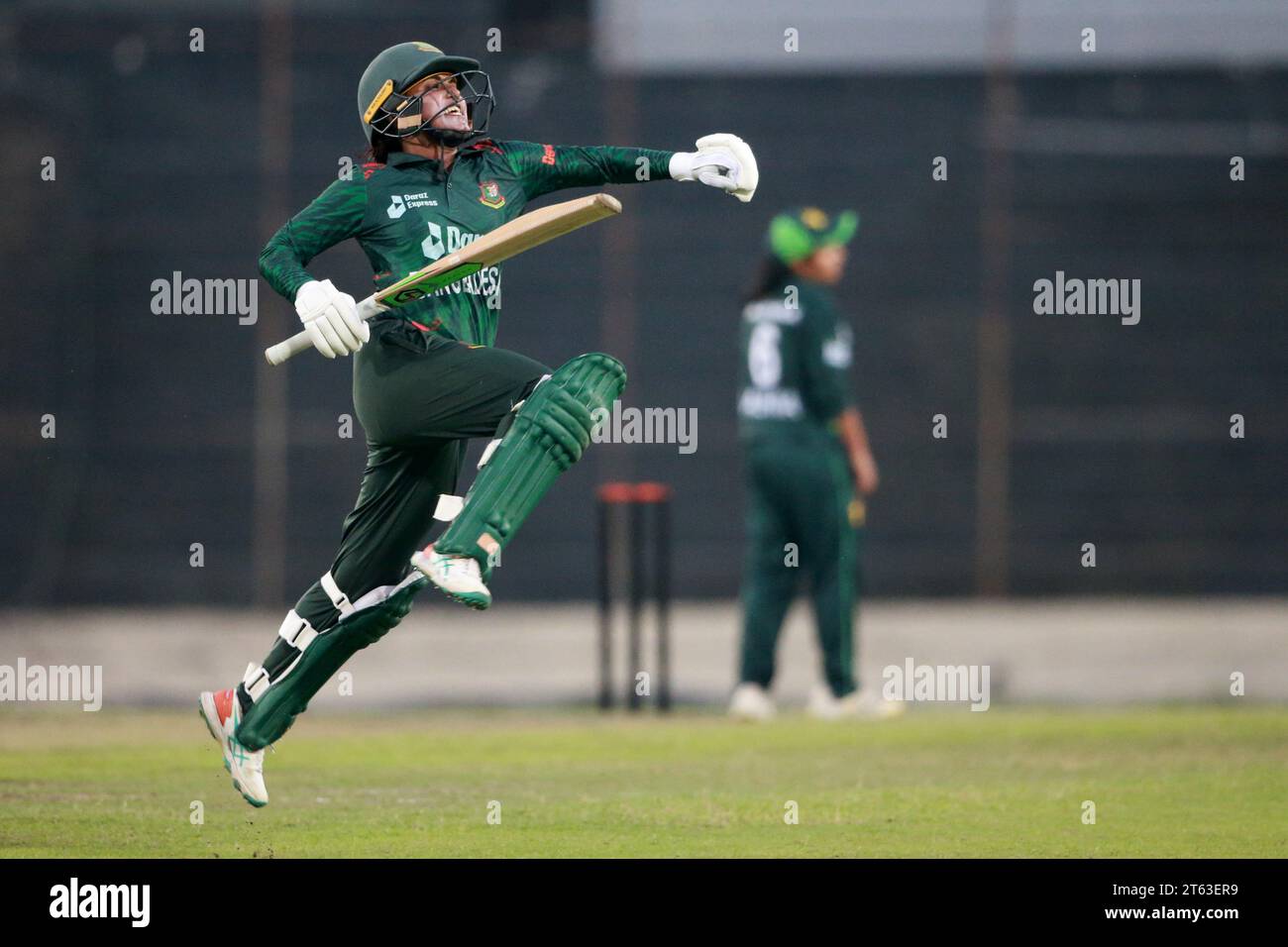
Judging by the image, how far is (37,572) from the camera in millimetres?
13852

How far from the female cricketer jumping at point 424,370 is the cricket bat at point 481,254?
0.37 feet

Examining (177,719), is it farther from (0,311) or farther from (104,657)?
(0,311)

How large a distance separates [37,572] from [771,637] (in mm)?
6517

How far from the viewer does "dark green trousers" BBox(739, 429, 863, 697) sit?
9.33 metres

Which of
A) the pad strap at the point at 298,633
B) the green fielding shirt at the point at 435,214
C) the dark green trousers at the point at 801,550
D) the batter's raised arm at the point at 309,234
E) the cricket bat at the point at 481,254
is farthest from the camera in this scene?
the dark green trousers at the point at 801,550

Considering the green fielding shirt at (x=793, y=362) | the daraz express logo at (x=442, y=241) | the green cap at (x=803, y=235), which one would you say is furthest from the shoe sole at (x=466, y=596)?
the green cap at (x=803, y=235)

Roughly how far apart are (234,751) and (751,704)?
12.5 ft

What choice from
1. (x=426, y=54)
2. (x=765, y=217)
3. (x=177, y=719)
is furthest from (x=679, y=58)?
(x=426, y=54)

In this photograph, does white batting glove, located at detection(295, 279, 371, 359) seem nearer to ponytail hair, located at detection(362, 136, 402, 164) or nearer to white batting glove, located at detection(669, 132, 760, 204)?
ponytail hair, located at detection(362, 136, 402, 164)

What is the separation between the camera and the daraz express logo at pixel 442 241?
215 inches

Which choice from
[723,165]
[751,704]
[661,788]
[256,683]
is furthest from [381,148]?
[751,704]

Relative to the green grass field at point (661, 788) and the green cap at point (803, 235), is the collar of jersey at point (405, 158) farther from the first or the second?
the green cap at point (803, 235)

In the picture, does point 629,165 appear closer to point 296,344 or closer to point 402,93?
point 402,93
